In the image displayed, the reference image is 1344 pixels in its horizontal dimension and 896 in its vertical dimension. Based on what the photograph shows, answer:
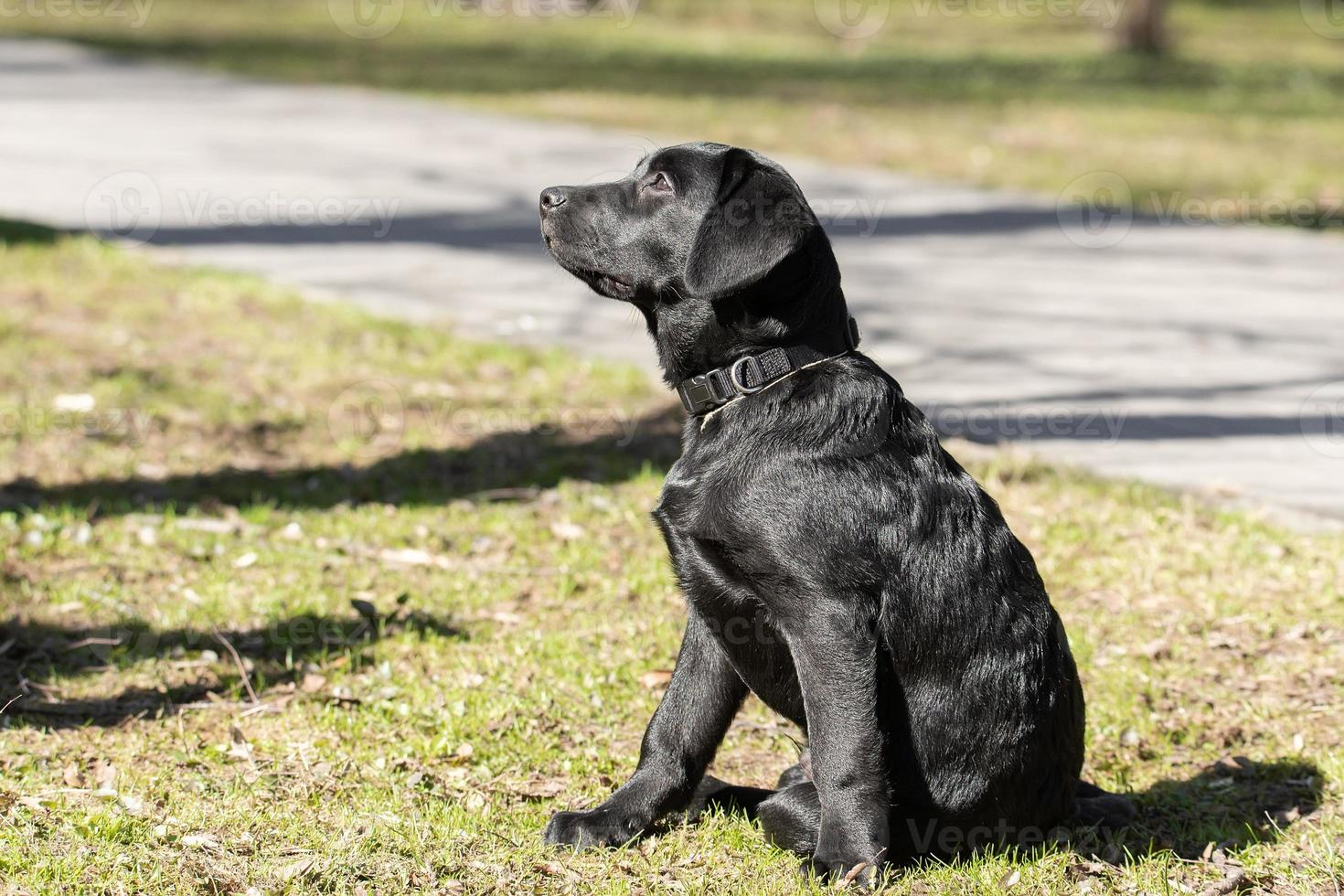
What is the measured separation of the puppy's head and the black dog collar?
182 millimetres

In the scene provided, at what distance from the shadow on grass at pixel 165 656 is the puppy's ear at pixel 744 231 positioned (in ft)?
6.50

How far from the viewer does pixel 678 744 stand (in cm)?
373

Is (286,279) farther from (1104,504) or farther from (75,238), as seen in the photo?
(1104,504)

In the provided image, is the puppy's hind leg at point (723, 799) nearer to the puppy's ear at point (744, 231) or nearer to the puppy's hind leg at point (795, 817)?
the puppy's hind leg at point (795, 817)

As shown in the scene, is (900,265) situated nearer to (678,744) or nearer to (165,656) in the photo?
(165,656)

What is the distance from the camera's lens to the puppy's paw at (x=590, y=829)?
3668 mm

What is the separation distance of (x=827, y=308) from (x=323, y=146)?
12224mm

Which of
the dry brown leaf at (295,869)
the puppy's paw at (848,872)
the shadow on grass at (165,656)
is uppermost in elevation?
the puppy's paw at (848,872)

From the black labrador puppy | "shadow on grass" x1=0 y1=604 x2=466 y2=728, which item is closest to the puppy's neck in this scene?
the black labrador puppy

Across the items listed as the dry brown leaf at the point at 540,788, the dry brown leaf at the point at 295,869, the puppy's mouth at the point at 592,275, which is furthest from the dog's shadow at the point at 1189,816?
the puppy's mouth at the point at 592,275

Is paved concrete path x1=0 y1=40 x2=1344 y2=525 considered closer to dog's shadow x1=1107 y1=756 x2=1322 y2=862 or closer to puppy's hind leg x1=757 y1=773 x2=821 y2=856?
dog's shadow x1=1107 y1=756 x2=1322 y2=862

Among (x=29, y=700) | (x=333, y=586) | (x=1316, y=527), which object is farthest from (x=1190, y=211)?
(x=29, y=700)

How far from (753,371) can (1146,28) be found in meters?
25.3

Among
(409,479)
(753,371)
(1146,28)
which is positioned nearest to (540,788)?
(753,371)
